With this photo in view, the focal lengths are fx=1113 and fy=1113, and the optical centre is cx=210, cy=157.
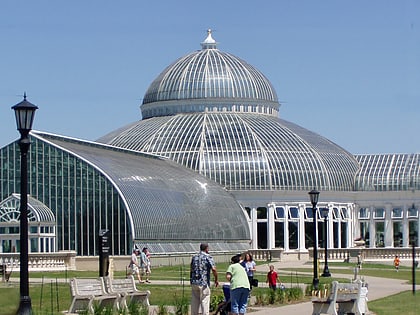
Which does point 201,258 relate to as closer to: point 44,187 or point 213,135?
point 44,187

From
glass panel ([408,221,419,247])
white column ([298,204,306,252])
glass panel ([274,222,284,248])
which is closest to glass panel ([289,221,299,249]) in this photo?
white column ([298,204,306,252])

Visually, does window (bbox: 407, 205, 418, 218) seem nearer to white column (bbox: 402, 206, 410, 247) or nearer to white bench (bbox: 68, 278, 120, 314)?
white column (bbox: 402, 206, 410, 247)

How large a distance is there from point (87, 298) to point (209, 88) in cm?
7733

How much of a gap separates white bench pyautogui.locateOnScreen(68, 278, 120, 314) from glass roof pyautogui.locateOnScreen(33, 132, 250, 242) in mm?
42099

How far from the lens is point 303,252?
91.2 m

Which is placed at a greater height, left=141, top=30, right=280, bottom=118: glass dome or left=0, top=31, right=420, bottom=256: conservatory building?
left=141, top=30, right=280, bottom=118: glass dome

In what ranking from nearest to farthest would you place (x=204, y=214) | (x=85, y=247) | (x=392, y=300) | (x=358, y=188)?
(x=392, y=300)
(x=85, y=247)
(x=204, y=214)
(x=358, y=188)

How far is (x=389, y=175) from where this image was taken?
100312mm

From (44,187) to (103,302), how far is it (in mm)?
44692

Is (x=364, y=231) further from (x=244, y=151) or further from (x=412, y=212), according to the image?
(x=244, y=151)

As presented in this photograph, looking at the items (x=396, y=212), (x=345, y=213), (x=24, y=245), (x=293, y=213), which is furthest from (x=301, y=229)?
(x=24, y=245)

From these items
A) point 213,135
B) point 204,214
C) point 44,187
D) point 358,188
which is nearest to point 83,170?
point 44,187

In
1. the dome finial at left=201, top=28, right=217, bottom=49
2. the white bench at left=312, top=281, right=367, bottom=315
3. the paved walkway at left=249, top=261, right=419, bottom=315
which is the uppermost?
the dome finial at left=201, top=28, right=217, bottom=49

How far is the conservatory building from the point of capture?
6925 cm
